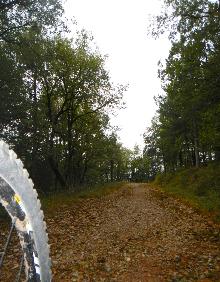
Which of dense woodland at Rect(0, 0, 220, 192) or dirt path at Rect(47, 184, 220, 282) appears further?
dense woodland at Rect(0, 0, 220, 192)

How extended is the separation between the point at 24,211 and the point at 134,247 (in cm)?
774

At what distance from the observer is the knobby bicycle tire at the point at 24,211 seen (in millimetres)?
2320

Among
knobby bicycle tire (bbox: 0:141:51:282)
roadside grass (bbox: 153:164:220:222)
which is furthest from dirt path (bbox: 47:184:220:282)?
knobby bicycle tire (bbox: 0:141:51:282)

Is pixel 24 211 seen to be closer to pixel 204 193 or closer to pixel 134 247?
pixel 134 247

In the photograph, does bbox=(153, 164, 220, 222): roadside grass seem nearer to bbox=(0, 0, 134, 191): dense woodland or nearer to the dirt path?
the dirt path

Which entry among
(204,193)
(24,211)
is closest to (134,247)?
(24,211)

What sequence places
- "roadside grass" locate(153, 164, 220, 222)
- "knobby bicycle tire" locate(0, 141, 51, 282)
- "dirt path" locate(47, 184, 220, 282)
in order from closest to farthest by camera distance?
"knobby bicycle tire" locate(0, 141, 51, 282)
"dirt path" locate(47, 184, 220, 282)
"roadside grass" locate(153, 164, 220, 222)

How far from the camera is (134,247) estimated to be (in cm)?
955

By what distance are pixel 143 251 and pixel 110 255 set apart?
37.7 inches

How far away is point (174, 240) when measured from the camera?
10.2 meters

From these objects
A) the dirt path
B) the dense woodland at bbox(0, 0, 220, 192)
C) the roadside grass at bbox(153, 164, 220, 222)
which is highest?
the dense woodland at bbox(0, 0, 220, 192)

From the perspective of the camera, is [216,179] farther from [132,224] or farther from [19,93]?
[19,93]

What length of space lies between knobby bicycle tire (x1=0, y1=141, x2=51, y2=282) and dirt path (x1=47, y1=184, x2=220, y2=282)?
518 centimetres

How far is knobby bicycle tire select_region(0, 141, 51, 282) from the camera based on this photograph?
2.32 metres
